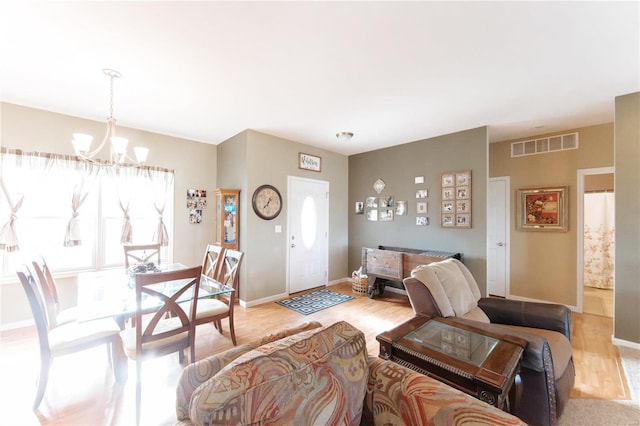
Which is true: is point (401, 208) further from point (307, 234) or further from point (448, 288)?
point (448, 288)

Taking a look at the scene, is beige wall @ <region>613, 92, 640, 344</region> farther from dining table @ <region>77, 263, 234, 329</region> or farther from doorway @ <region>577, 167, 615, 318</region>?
dining table @ <region>77, 263, 234, 329</region>

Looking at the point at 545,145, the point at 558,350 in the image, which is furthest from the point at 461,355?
the point at 545,145

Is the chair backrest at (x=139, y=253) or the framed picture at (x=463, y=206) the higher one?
the framed picture at (x=463, y=206)

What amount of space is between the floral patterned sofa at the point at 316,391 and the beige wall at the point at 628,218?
3245 millimetres

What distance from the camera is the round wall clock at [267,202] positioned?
403 cm

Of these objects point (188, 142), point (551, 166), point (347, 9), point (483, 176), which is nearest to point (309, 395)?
point (347, 9)

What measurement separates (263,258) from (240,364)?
3.35m

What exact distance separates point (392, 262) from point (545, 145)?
2976mm

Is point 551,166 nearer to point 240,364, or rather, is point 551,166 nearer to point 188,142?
point 240,364

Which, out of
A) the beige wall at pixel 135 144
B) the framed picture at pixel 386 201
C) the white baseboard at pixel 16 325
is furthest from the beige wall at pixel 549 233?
the white baseboard at pixel 16 325

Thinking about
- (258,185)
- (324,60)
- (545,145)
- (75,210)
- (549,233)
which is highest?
(324,60)

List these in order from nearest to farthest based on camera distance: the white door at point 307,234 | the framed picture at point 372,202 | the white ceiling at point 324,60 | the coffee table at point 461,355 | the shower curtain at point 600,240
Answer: the coffee table at point 461,355, the white ceiling at point 324,60, the white door at point 307,234, the shower curtain at point 600,240, the framed picture at point 372,202

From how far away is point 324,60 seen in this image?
2.17m

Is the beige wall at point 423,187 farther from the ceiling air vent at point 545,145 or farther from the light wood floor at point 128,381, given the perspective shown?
the light wood floor at point 128,381
